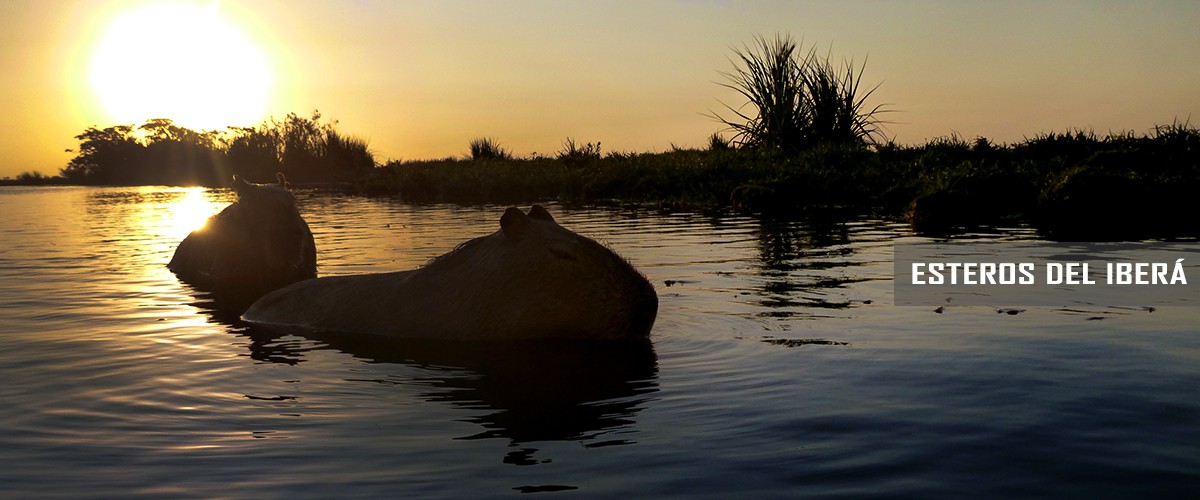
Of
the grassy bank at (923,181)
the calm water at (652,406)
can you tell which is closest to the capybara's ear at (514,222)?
the calm water at (652,406)

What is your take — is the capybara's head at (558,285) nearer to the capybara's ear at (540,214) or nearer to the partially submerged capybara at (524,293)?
the partially submerged capybara at (524,293)

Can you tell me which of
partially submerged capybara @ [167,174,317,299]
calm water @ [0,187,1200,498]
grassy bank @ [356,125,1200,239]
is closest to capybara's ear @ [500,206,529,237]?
calm water @ [0,187,1200,498]

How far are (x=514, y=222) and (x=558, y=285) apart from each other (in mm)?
506

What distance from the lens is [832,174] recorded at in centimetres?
2094

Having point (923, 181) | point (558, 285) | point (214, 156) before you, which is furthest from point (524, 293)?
point (214, 156)

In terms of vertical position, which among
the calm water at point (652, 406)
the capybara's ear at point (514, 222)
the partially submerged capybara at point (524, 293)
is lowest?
the calm water at point (652, 406)

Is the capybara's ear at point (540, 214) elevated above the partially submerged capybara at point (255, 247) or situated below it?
above

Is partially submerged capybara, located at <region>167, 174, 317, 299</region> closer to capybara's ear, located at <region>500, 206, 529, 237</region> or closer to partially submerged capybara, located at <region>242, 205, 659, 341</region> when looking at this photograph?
partially submerged capybara, located at <region>242, 205, 659, 341</region>

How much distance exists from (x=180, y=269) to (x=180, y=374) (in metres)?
6.21

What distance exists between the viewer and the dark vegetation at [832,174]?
15.2 m

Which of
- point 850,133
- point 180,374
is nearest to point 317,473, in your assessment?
point 180,374

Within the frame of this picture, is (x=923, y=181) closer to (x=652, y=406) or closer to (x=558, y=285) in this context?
(x=558, y=285)

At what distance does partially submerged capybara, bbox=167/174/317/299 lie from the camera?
1087 cm

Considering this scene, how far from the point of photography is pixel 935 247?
1209 centimetres
